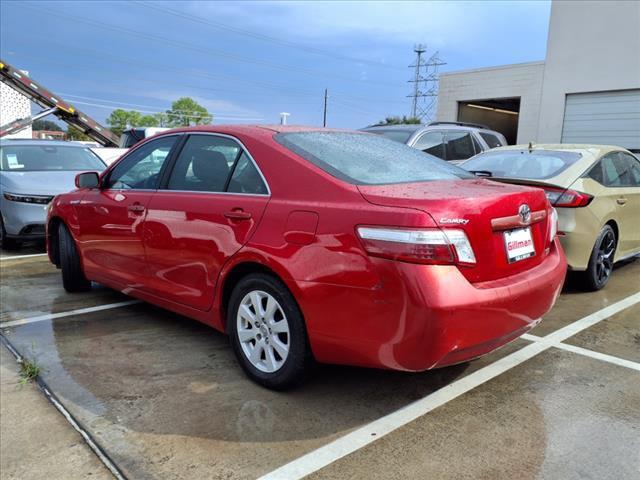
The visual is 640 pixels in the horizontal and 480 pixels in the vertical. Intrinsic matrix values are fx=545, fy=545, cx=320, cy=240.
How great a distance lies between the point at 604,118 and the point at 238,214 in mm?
14902

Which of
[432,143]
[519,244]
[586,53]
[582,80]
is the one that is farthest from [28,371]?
[586,53]

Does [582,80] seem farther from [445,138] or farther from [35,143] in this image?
[35,143]

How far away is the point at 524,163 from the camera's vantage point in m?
5.53

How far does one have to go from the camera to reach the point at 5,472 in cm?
246

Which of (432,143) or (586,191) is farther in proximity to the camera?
(432,143)

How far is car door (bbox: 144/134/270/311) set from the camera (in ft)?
10.6

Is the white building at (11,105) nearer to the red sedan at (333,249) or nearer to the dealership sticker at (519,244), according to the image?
the red sedan at (333,249)

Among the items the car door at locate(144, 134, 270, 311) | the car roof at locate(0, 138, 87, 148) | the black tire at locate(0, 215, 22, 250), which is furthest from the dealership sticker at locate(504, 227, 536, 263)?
the car roof at locate(0, 138, 87, 148)

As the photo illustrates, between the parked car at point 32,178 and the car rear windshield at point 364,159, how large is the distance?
5002 mm

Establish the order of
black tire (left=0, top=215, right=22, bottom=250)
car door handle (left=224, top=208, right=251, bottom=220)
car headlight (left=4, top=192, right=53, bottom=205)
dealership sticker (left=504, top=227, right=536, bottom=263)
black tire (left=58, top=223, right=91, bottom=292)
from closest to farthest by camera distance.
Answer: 1. dealership sticker (left=504, top=227, right=536, bottom=263)
2. car door handle (left=224, top=208, right=251, bottom=220)
3. black tire (left=58, top=223, right=91, bottom=292)
4. car headlight (left=4, top=192, right=53, bottom=205)
5. black tire (left=0, top=215, right=22, bottom=250)

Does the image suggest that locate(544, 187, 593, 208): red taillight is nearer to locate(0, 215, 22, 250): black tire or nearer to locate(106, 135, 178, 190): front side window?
locate(106, 135, 178, 190): front side window

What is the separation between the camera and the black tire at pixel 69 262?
16.5 ft

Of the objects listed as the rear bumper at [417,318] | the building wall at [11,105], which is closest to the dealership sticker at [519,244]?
the rear bumper at [417,318]

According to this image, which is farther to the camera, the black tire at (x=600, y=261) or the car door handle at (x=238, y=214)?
the black tire at (x=600, y=261)
